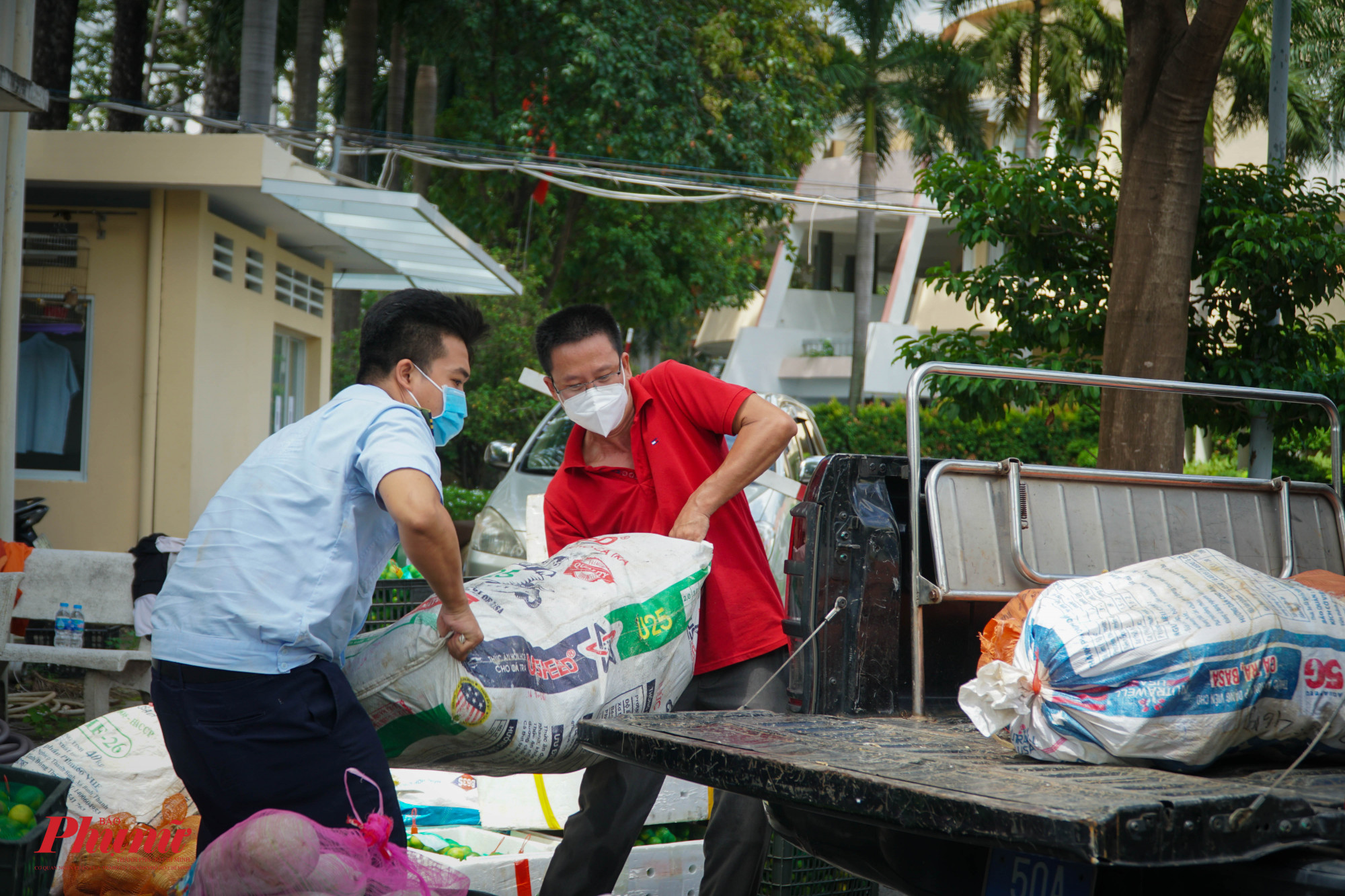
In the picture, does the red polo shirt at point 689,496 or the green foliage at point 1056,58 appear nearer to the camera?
the red polo shirt at point 689,496

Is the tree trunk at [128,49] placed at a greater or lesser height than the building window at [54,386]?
greater

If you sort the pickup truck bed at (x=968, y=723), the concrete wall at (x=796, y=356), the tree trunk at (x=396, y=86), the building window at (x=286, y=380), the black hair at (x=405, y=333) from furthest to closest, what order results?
1. the concrete wall at (x=796, y=356)
2. the tree trunk at (x=396, y=86)
3. the building window at (x=286, y=380)
4. the black hair at (x=405, y=333)
5. the pickup truck bed at (x=968, y=723)

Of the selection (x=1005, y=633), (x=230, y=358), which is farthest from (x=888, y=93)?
(x=1005, y=633)

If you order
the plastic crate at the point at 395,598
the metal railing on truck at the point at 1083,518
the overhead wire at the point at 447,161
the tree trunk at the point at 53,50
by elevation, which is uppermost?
the tree trunk at the point at 53,50

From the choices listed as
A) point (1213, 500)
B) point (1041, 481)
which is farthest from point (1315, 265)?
point (1041, 481)

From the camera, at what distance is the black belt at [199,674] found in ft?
7.72

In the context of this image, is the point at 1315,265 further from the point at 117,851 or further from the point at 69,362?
the point at 69,362

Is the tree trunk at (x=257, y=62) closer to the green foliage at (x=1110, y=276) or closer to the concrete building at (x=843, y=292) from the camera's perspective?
the green foliage at (x=1110, y=276)

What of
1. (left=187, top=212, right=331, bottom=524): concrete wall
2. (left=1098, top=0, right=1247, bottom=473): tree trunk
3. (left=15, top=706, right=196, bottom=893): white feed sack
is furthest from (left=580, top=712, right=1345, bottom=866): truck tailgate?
(left=187, top=212, right=331, bottom=524): concrete wall

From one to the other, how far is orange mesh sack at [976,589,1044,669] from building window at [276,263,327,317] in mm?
11182

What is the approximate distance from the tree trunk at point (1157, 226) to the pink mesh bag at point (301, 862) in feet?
14.8

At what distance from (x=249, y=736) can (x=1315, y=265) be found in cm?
665

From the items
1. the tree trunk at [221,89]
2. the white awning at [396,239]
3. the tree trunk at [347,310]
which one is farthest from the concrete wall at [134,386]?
the tree trunk at [347,310]

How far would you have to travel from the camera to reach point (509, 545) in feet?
25.7
